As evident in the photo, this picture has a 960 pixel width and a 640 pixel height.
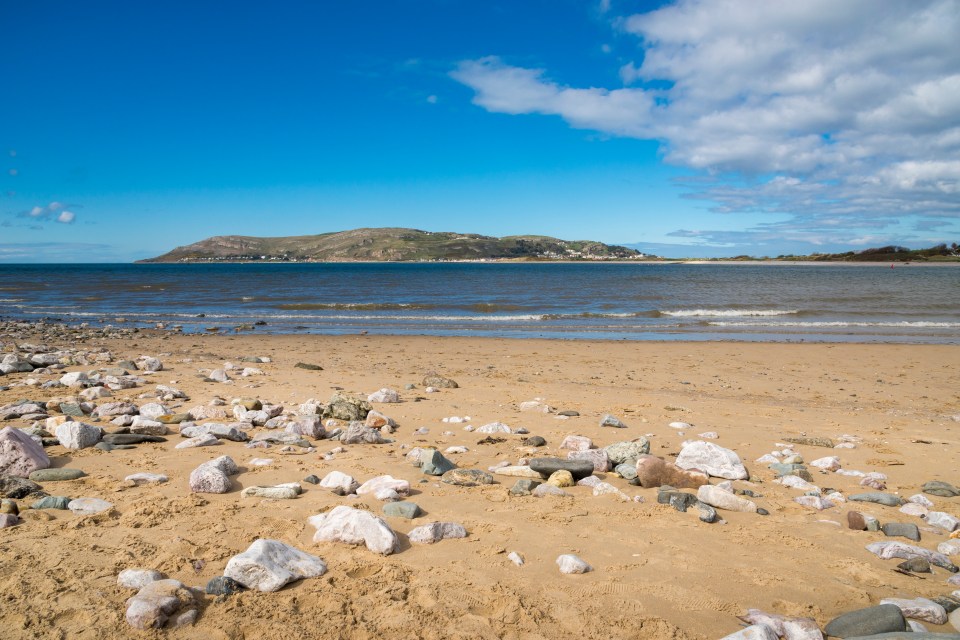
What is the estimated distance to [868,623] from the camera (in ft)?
10.8

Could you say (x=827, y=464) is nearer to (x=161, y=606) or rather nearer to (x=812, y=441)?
(x=812, y=441)

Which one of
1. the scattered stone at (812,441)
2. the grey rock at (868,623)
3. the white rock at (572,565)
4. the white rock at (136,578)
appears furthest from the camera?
the scattered stone at (812,441)

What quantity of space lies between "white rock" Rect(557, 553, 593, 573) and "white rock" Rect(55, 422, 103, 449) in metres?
5.23

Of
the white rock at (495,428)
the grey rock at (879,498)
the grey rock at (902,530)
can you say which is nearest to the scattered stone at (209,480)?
the white rock at (495,428)

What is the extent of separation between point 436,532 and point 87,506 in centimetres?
270

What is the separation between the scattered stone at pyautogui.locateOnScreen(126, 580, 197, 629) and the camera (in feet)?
10.1

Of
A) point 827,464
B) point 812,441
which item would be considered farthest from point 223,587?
point 812,441

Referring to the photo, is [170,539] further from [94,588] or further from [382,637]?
[382,637]

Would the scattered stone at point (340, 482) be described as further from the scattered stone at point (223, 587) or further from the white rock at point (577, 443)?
the white rock at point (577, 443)

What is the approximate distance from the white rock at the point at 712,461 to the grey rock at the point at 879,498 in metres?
0.94

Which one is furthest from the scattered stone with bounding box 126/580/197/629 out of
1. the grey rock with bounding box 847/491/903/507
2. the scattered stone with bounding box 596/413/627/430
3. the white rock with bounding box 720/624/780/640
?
the scattered stone with bounding box 596/413/627/430

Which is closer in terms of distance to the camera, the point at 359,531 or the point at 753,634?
the point at 753,634

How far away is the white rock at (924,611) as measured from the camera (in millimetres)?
3465

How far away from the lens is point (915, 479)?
611 cm
